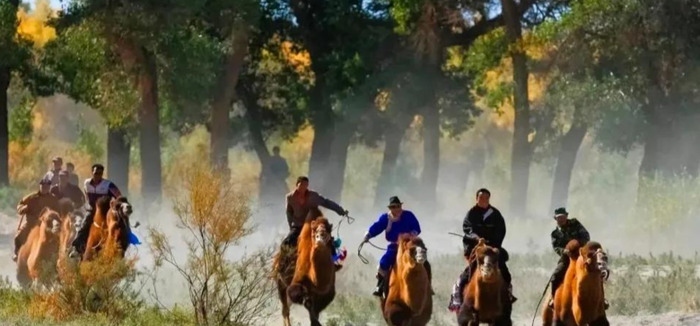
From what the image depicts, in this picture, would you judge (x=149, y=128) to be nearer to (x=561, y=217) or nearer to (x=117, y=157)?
(x=117, y=157)

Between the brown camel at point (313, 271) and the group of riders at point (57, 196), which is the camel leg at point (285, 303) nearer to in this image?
the brown camel at point (313, 271)

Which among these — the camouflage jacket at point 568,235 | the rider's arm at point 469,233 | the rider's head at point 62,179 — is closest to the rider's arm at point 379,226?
the rider's arm at point 469,233

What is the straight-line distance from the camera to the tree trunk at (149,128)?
39156mm

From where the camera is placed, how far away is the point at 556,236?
19422 mm

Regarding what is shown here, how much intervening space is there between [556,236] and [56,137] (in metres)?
85.0

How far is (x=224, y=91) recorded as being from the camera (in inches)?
1677

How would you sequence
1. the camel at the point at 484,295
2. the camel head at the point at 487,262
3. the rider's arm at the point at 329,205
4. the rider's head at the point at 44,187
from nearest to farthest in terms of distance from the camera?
the camel head at the point at 487,262 < the camel at the point at 484,295 < the rider's arm at the point at 329,205 < the rider's head at the point at 44,187

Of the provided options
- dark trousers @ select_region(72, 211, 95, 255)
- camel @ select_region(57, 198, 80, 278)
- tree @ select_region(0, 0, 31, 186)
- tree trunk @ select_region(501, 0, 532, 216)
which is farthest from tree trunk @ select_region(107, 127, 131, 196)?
dark trousers @ select_region(72, 211, 95, 255)

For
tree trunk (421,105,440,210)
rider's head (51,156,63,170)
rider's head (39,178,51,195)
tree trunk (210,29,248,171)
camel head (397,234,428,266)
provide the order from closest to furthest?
camel head (397,234,428,266) → rider's head (39,178,51,195) → rider's head (51,156,63,170) → tree trunk (210,29,248,171) → tree trunk (421,105,440,210)

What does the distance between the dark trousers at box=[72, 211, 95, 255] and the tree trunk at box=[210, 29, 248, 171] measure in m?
19.4

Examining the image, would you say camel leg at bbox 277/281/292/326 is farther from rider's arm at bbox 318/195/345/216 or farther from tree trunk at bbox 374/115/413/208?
tree trunk at bbox 374/115/413/208

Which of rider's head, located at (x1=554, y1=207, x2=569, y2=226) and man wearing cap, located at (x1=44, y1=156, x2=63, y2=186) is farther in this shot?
man wearing cap, located at (x1=44, y1=156, x2=63, y2=186)

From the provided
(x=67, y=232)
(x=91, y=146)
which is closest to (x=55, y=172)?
(x=67, y=232)

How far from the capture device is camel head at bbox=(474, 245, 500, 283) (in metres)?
18.5
